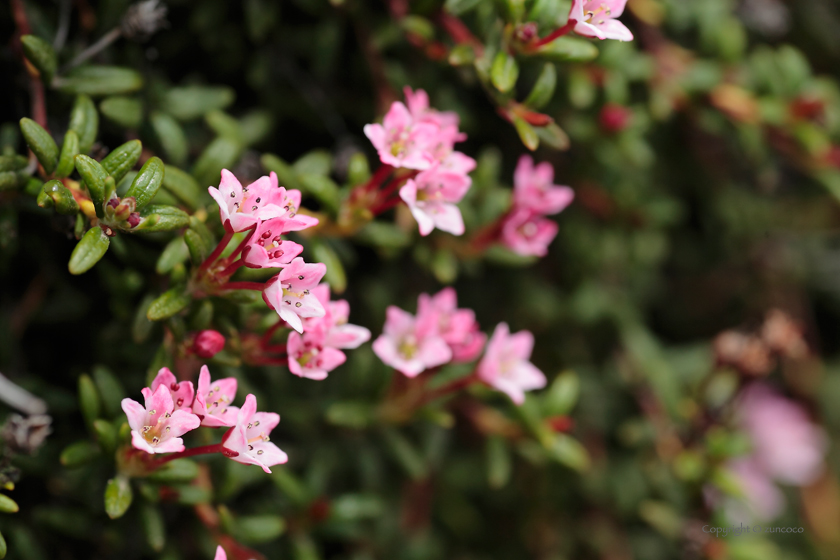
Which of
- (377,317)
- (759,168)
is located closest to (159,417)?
(377,317)

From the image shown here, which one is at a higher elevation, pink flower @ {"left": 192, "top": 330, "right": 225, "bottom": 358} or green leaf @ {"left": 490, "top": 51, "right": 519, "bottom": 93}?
green leaf @ {"left": 490, "top": 51, "right": 519, "bottom": 93}

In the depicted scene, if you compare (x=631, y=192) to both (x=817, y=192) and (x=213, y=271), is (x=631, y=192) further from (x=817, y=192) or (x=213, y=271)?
(x=213, y=271)

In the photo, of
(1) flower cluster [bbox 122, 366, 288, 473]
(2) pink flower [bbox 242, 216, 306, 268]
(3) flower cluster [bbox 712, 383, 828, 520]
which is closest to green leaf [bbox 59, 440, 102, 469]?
(1) flower cluster [bbox 122, 366, 288, 473]

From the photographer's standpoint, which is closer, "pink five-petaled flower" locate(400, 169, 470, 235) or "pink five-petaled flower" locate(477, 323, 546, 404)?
"pink five-petaled flower" locate(400, 169, 470, 235)

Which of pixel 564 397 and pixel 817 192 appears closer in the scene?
pixel 564 397

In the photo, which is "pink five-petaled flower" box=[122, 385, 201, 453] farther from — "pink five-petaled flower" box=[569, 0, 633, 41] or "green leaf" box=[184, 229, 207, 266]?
"pink five-petaled flower" box=[569, 0, 633, 41]

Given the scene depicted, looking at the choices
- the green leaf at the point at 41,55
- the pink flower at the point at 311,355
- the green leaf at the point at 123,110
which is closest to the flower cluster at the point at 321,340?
the pink flower at the point at 311,355

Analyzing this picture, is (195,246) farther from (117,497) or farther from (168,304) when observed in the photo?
(117,497)
